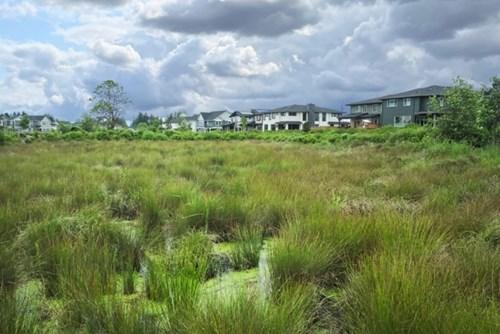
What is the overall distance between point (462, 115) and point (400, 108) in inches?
1617

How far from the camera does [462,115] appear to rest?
16.3 m

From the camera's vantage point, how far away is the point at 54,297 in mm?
3039

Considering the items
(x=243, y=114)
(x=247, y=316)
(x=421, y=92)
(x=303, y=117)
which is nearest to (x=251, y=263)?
(x=247, y=316)

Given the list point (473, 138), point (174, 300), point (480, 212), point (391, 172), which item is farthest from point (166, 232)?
point (473, 138)

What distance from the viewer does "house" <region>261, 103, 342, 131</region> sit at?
79000mm

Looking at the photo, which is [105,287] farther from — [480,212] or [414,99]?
[414,99]

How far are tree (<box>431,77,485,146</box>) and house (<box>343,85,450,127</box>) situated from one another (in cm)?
3215

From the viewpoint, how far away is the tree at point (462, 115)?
16.0m

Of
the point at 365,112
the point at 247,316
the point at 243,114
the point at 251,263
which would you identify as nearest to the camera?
the point at 247,316

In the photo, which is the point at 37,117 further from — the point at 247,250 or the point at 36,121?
the point at 247,250

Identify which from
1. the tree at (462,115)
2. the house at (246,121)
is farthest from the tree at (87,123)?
the tree at (462,115)

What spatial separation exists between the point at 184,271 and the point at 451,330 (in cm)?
184

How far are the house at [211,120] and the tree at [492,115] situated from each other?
90804mm

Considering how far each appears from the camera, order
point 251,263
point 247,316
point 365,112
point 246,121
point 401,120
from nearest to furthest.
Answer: point 247,316 → point 251,263 → point 401,120 → point 365,112 → point 246,121
